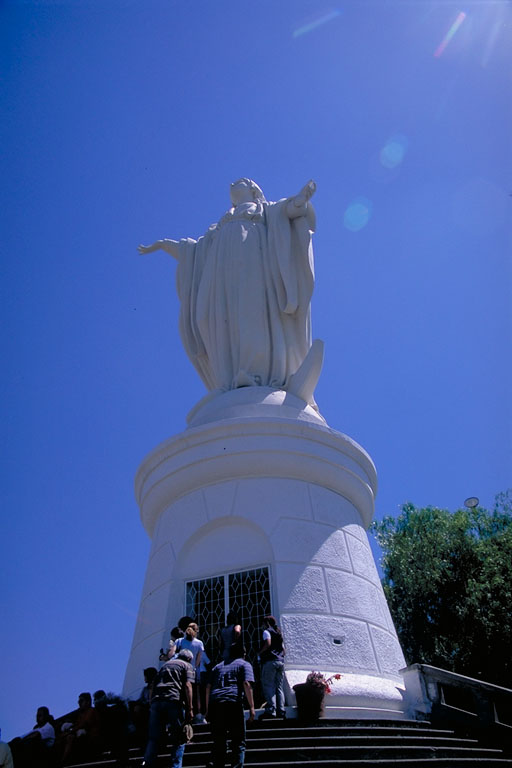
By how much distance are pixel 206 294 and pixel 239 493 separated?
15.7ft

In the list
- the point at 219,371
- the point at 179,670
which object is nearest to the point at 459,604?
the point at 219,371

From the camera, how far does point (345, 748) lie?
5.53 meters

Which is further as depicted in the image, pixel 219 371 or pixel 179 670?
pixel 219 371

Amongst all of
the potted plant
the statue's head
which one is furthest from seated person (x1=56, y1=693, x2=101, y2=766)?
the statue's head

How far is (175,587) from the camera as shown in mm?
8891

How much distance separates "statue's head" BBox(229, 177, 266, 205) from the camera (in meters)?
14.2

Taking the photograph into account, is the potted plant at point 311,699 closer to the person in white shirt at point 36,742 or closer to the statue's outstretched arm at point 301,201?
the person in white shirt at point 36,742

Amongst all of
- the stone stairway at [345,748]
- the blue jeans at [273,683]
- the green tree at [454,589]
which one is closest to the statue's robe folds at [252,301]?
the blue jeans at [273,683]

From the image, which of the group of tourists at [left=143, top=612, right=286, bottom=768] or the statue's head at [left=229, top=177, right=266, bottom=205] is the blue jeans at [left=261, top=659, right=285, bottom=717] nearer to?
the group of tourists at [left=143, top=612, right=286, bottom=768]

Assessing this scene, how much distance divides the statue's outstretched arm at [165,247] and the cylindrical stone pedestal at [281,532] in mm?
4977

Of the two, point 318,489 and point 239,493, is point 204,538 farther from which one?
point 318,489

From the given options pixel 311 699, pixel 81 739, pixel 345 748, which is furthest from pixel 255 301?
pixel 345 748

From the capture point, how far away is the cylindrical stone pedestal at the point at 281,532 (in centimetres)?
810

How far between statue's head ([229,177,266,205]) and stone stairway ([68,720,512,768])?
35.6 feet
